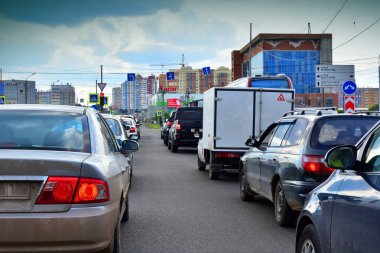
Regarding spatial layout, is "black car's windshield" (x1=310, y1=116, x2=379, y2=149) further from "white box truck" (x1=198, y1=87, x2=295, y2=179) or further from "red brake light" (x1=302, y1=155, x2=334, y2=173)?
"white box truck" (x1=198, y1=87, x2=295, y2=179)

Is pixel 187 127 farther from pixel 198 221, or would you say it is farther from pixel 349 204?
pixel 349 204

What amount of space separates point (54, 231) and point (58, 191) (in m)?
0.31

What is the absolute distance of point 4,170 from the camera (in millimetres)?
Answer: 3965

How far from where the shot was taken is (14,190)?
3.96 m

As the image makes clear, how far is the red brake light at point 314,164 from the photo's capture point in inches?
271

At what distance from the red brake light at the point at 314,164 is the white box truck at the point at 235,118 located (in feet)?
21.4

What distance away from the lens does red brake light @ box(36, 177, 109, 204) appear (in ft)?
13.1

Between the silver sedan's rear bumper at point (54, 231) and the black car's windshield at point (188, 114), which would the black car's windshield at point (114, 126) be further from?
the black car's windshield at point (188, 114)

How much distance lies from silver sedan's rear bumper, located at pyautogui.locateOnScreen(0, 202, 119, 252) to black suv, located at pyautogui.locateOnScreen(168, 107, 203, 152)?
67.2ft

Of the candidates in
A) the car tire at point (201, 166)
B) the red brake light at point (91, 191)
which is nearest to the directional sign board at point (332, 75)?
the car tire at point (201, 166)

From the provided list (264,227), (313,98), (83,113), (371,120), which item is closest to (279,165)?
(264,227)

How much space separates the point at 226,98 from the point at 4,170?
32.4ft

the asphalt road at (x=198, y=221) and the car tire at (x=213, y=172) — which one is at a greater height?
the car tire at (x=213, y=172)

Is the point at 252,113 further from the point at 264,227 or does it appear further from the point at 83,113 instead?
the point at 83,113
